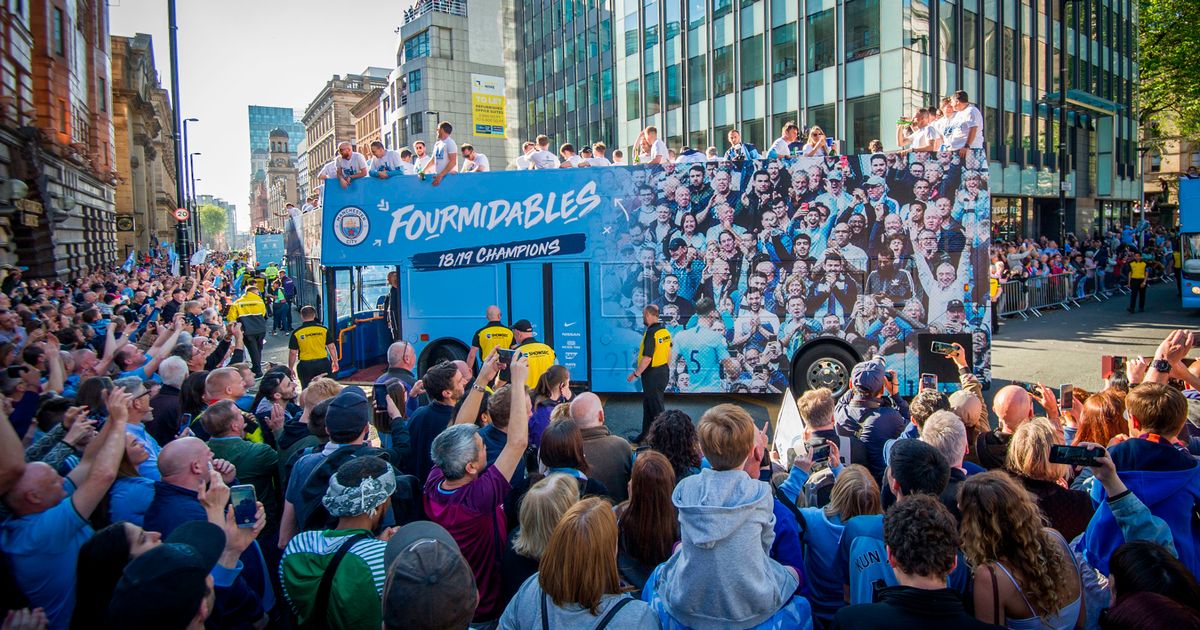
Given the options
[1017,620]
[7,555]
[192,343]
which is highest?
[192,343]

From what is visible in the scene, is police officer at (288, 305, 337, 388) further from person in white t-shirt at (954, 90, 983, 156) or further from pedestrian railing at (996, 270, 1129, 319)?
pedestrian railing at (996, 270, 1129, 319)

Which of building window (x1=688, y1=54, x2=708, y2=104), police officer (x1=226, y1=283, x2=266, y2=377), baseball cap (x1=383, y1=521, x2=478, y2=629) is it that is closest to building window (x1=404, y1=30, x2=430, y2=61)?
building window (x1=688, y1=54, x2=708, y2=104)

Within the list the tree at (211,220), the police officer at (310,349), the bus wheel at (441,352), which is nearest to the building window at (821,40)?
the bus wheel at (441,352)

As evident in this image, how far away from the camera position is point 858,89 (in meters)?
30.8

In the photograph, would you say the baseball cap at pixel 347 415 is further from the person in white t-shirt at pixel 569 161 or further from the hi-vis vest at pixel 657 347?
the person in white t-shirt at pixel 569 161

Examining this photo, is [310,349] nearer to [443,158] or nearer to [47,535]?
[443,158]

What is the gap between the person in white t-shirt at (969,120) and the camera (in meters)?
10.0

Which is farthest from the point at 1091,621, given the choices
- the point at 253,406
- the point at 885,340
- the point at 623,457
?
the point at 885,340

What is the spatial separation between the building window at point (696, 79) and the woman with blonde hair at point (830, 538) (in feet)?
121

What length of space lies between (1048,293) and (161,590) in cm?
2500

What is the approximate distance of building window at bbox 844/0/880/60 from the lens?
98.1ft

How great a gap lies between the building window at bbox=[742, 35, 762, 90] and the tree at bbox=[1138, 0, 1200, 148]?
26717 millimetres

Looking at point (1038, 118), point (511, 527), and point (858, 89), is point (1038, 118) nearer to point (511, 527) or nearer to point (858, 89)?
point (858, 89)

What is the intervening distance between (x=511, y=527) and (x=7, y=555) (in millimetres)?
2346
